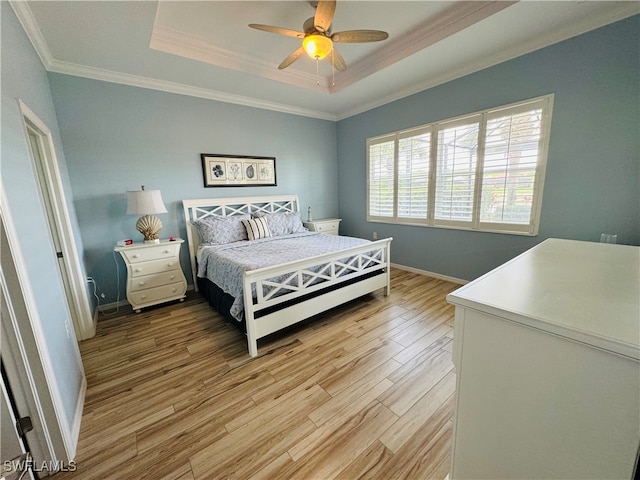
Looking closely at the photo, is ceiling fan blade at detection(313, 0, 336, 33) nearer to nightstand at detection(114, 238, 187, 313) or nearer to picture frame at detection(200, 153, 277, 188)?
picture frame at detection(200, 153, 277, 188)

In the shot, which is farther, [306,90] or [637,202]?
[306,90]

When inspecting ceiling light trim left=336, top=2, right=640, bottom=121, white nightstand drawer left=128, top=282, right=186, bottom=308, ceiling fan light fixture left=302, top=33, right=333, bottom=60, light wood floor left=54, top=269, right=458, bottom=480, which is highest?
ceiling light trim left=336, top=2, right=640, bottom=121

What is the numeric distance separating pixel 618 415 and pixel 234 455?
1.58 metres

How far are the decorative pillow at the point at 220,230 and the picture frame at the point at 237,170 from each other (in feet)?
2.04

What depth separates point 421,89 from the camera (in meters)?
3.57

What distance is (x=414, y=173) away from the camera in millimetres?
3850

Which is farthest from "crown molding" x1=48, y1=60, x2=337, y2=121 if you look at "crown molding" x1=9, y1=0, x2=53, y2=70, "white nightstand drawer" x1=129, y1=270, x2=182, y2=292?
"white nightstand drawer" x1=129, y1=270, x2=182, y2=292

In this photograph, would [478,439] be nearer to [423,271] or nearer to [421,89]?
[423,271]

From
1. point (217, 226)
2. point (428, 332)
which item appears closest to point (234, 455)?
point (428, 332)

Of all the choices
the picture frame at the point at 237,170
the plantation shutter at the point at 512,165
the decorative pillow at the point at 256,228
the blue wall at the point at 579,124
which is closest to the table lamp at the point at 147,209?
the picture frame at the point at 237,170

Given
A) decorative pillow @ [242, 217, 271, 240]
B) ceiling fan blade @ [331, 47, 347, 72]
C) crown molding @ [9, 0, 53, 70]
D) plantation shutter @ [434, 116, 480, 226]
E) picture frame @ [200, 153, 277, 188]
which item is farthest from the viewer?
picture frame @ [200, 153, 277, 188]

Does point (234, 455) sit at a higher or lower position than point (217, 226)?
lower

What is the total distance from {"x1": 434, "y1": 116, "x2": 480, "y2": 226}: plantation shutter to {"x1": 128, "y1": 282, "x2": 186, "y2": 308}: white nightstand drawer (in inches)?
144

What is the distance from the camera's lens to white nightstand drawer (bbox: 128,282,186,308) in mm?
2961
